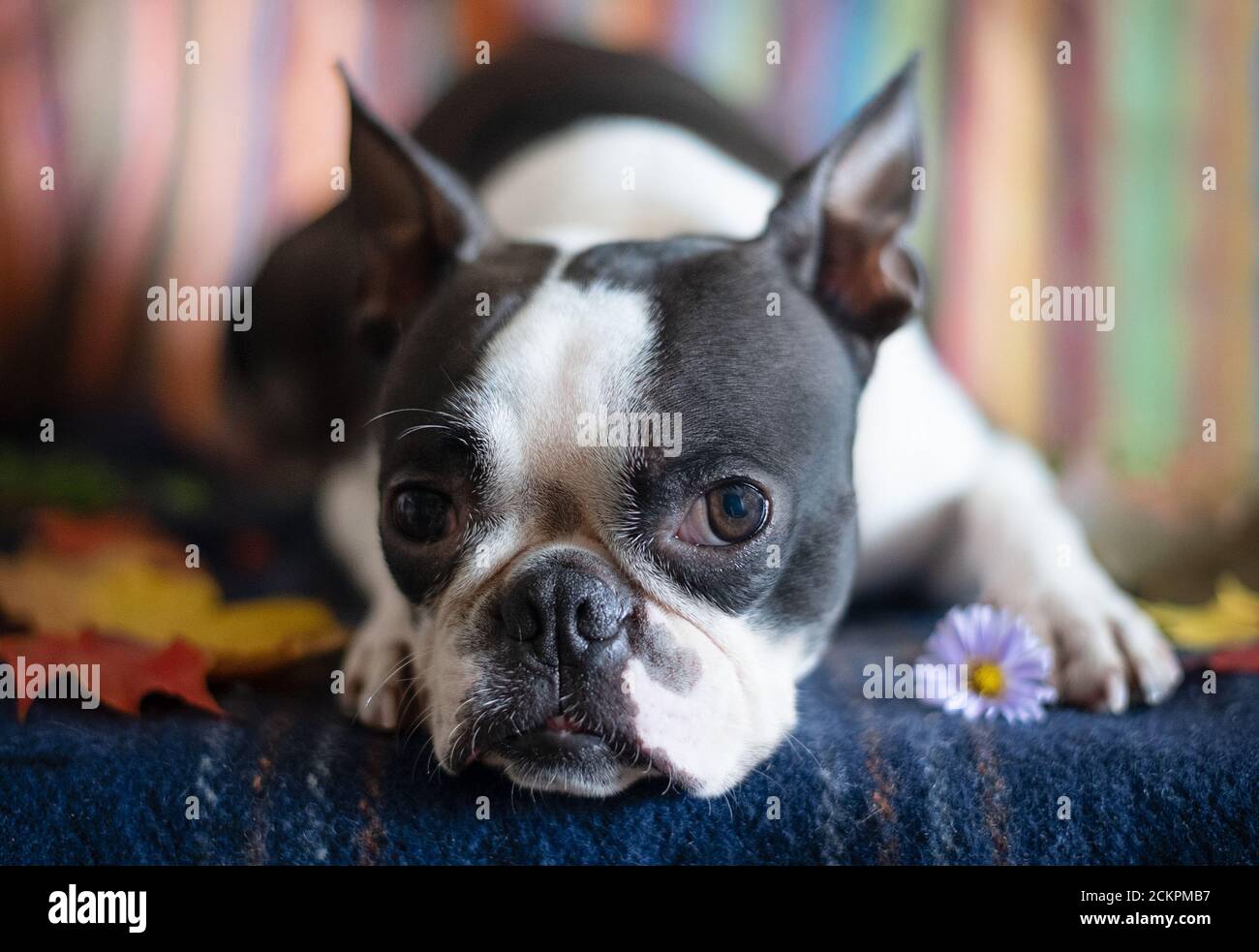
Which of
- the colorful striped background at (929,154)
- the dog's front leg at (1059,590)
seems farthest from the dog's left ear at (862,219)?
the colorful striped background at (929,154)

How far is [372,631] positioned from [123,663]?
368 millimetres

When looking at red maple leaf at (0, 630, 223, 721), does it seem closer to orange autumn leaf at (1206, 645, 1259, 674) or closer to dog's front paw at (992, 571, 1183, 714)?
dog's front paw at (992, 571, 1183, 714)

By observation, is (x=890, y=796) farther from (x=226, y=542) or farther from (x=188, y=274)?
(x=188, y=274)

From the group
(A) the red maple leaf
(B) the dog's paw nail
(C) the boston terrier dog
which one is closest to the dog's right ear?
(C) the boston terrier dog

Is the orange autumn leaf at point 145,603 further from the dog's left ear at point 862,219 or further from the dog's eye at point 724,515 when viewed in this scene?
the dog's left ear at point 862,219

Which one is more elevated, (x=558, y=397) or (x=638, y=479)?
(x=558, y=397)

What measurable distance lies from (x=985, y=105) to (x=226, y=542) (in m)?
1.93

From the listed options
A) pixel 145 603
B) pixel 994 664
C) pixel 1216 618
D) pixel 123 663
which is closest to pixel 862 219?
pixel 994 664

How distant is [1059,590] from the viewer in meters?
1.79

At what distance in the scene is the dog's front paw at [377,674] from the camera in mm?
1657

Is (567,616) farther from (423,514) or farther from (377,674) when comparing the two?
(377,674)

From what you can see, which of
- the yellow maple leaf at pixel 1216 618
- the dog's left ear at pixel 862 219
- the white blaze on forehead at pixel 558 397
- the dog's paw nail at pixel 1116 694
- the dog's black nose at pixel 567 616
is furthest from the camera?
the yellow maple leaf at pixel 1216 618

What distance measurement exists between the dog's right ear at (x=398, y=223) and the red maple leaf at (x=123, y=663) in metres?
0.60

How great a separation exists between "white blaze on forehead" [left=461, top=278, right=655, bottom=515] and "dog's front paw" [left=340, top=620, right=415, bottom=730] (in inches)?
13.6
